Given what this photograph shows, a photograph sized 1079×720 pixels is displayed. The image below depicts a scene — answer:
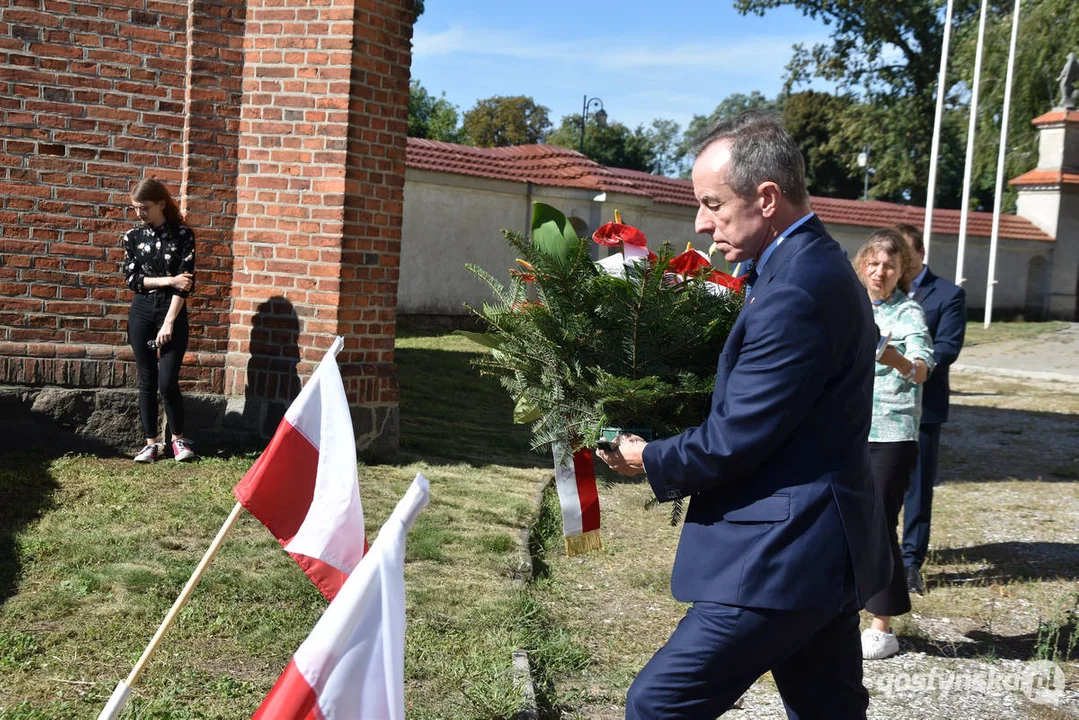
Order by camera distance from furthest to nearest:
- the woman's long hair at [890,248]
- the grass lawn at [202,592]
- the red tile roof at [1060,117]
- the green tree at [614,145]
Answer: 1. the green tree at [614,145]
2. the red tile roof at [1060,117]
3. the woman's long hair at [890,248]
4. the grass lawn at [202,592]

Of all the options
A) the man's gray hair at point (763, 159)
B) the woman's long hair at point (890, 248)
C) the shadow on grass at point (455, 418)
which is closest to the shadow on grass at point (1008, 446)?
the shadow on grass at point (455, 418)

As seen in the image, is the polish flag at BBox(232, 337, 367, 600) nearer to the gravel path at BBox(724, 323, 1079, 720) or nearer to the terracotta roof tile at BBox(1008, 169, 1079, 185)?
the gravel path at BBox(724, 323, 1079, 720)

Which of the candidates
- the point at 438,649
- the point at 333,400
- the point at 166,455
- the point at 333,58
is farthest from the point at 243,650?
the point at 333,58

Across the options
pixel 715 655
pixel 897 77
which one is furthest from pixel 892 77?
pixel 715 655

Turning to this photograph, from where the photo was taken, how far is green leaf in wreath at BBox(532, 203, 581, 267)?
313cm

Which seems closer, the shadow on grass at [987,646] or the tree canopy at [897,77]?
the shadow on grass at [987,646]

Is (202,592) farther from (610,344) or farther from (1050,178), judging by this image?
(1050,178)

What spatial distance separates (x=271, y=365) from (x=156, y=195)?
142cm

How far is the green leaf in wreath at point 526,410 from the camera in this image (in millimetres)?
3139

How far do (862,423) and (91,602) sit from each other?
3.55 m

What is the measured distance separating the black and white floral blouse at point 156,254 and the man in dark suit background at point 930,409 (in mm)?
4701

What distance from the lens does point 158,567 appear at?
512cm

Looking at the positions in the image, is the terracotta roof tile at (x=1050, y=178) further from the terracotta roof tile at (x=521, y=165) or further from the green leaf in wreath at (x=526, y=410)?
the green leaf in wreath at (x=526, y=410)

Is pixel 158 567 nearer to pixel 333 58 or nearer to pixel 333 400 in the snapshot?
pixel 333 400
